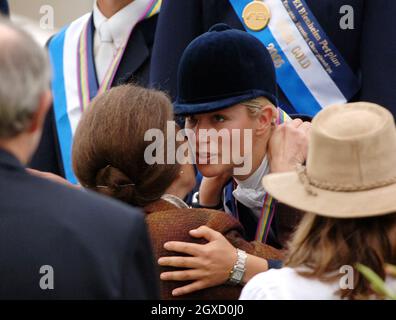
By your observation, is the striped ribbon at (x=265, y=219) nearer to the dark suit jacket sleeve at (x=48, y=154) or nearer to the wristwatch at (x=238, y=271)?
the wristwatch at (x=238, y=271)

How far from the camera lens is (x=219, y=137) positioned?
3197 millimetres

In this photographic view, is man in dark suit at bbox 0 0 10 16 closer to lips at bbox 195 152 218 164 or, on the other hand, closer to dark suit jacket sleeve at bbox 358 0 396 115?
lips at bbox 195 152 218 164

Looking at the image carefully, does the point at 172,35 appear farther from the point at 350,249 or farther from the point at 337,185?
the point at 350,249

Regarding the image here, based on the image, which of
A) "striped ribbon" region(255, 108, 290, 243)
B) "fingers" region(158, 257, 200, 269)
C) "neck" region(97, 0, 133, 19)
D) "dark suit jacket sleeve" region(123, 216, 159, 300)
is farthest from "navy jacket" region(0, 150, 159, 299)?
"neck" region(97, 0, 133, 19)

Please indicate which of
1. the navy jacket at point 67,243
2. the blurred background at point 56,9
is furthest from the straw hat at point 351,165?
the blurred background at point 56,9

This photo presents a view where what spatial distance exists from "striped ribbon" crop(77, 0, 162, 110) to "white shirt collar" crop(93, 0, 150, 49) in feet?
0.05

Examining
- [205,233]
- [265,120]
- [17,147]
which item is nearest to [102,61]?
[265,120]

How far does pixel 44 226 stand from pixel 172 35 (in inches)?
81.3

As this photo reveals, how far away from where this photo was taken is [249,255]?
2.83 m

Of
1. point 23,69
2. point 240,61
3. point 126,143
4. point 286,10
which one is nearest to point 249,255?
point 126,143

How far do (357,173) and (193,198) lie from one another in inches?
50.9

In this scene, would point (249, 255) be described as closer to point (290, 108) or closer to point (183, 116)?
point (183, 116)

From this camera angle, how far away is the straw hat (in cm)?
229
